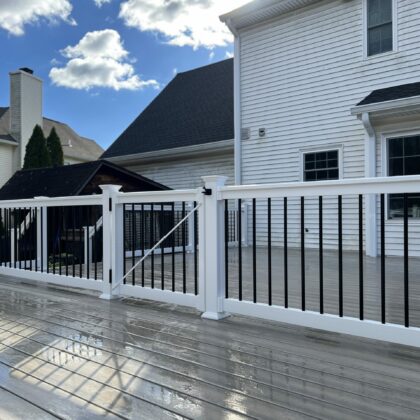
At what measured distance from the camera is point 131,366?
2137 mm

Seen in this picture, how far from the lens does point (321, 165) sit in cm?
804

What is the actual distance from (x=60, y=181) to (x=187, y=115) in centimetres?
481

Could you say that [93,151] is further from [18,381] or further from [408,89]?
[18,381]

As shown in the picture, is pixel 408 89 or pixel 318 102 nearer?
pixel 408 89

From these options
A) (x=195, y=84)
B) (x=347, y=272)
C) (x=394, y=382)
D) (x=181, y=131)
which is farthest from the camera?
(x=195, y=84)

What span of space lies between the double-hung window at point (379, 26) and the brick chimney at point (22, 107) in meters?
12.4

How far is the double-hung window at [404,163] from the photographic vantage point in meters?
6.74

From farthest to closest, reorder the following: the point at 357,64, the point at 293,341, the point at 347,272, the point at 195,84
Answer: the point at 195,84 < the point at 357,64 < the point at 347,272 < the point at 293,341

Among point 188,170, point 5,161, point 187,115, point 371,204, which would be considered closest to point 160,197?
point 371,204

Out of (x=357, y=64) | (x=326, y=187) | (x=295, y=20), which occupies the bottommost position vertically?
(x=326, y=187)

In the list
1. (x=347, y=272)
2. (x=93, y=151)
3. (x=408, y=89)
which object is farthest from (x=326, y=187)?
(x=93, y=151)

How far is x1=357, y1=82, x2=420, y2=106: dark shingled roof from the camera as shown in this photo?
6.27 metres

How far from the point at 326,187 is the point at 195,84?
36.4 ft

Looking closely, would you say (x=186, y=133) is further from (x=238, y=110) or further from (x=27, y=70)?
(x=27, y=70)
